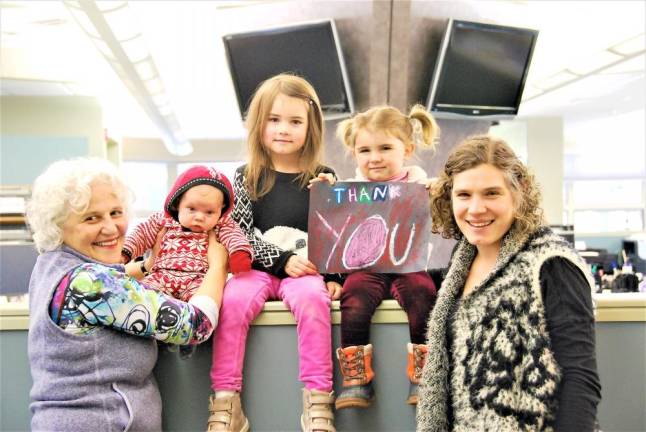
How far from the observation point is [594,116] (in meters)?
8.60

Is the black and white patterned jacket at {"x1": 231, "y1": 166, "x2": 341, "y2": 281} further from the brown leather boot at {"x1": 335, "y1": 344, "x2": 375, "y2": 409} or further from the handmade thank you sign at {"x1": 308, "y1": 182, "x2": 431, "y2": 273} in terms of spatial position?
the brown leather boot at {"x1": 335, "y1": 344, "x2": 375, "y2": 409}

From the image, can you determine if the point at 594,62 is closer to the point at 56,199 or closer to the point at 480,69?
the point at 480,69

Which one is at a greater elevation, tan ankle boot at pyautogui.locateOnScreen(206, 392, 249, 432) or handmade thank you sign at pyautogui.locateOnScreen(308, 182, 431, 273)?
handmade thank you sign at pyautogui.locateOnScreen(308, 182, 431, 273)

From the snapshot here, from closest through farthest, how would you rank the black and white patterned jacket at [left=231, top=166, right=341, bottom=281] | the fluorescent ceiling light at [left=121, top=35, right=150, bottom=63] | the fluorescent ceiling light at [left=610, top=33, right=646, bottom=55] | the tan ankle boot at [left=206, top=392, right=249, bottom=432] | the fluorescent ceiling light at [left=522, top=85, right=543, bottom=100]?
the tan ankle boot at [left=206, top=392, right=249, bottom=432] → the black and white patterned jacket at [left=231, top=166, right=341, bottom=281] → the fluorescent ceiling light at [left=121, top=35, right=150, bottom=63] → the fluorescent ceiling light at [left=610, top=33, right=646, bottom=55] → the fluorescent ceiling light at [left=522, top=85, right=543, bottom=100]

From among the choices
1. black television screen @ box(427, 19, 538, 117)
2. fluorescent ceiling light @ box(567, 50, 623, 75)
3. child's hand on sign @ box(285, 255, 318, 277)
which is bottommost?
child's hand on sign @ box(285, 255, 318, 277)

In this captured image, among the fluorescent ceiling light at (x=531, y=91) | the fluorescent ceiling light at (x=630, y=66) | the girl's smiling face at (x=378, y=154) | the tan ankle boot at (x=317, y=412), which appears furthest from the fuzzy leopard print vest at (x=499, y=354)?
the fluorescent ceiling light at (x=531, y=91)

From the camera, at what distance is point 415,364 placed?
1425 mm

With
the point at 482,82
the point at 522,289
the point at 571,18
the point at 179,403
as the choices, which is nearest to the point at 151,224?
the point at 179,403

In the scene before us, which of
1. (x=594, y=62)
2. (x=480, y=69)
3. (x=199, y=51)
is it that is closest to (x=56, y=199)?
(x=480, y=69)

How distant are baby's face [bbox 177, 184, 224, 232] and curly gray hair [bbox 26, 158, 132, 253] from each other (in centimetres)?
29

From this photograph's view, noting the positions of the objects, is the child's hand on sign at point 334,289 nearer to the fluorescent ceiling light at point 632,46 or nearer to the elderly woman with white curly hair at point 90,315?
the elderly woman with white curly hair at point 90,315

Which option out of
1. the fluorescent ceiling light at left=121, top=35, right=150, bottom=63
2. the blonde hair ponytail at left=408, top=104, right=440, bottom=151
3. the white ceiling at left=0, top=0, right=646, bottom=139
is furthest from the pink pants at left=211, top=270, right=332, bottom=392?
the fluorescent ceiling light at left=121, top=35, right=150, bottom=63

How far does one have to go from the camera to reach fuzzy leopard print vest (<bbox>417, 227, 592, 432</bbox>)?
3.59 feet

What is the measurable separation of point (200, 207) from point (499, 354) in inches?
34.8
